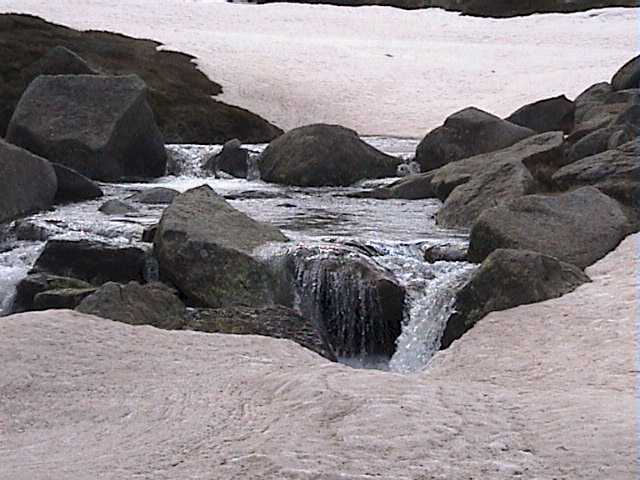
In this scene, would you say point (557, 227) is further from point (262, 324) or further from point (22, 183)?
point (22, 183)

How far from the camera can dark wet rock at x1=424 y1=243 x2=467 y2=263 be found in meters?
10.1

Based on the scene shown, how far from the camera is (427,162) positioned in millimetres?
17594

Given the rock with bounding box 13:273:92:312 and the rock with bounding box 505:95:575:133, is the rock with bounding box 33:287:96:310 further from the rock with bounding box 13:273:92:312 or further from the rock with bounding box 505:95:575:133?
the rock with bounding box 505:95:575:133

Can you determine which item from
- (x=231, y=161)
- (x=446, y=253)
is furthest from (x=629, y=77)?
(x=446, y=253)

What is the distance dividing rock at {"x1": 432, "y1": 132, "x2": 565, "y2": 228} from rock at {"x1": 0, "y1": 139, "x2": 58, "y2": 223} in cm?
484

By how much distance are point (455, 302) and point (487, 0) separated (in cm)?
3870

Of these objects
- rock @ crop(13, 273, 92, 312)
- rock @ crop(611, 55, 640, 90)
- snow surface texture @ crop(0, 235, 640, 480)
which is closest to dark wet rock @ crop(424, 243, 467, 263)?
snow surface texture @ crop(0, 235, 640, 480)

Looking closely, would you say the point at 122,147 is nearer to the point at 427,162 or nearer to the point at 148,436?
the point at 427,162

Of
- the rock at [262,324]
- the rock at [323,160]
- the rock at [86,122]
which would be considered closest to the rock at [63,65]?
the rock at [86,122]

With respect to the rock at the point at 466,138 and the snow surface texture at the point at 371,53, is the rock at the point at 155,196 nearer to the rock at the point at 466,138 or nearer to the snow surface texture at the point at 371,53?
the rock at the point at 466,138

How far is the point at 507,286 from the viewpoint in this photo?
8227 mm

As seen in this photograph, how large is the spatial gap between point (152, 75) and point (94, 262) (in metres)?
15.1

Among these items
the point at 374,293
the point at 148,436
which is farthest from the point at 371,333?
the point at 148,436

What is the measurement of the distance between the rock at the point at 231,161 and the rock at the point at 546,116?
459 cm
